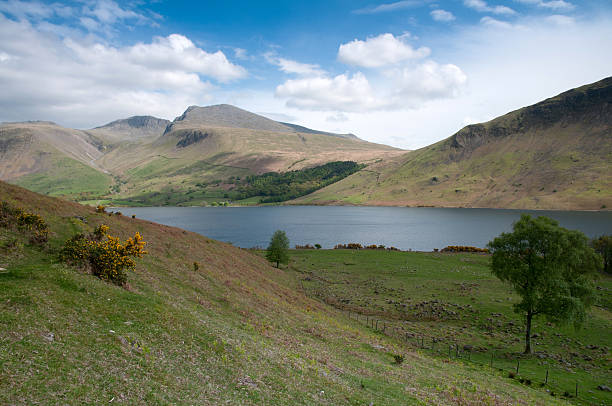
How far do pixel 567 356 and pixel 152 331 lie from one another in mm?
42696

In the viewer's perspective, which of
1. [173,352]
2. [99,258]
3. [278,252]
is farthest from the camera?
[278,252]

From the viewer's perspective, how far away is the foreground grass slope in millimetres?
11875

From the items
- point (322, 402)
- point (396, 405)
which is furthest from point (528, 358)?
point (322, 402)

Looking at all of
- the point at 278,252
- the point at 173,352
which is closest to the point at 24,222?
the point at 173,352

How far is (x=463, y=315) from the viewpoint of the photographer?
49.5 m

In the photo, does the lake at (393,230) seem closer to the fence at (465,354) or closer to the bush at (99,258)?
the fence at (465,354)

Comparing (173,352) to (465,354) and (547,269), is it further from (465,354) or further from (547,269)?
(547,269)

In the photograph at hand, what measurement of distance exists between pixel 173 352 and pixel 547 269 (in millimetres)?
41185

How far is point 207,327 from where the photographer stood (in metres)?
19.5

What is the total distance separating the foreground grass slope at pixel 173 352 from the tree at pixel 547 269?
1323 centimetres

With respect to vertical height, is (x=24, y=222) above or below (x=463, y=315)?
above

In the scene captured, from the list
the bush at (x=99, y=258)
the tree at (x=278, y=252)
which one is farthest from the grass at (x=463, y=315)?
the bush at (x=99, y=258)

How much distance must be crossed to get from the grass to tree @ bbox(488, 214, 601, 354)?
3.89 m

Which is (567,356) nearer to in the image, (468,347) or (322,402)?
(468,347)
